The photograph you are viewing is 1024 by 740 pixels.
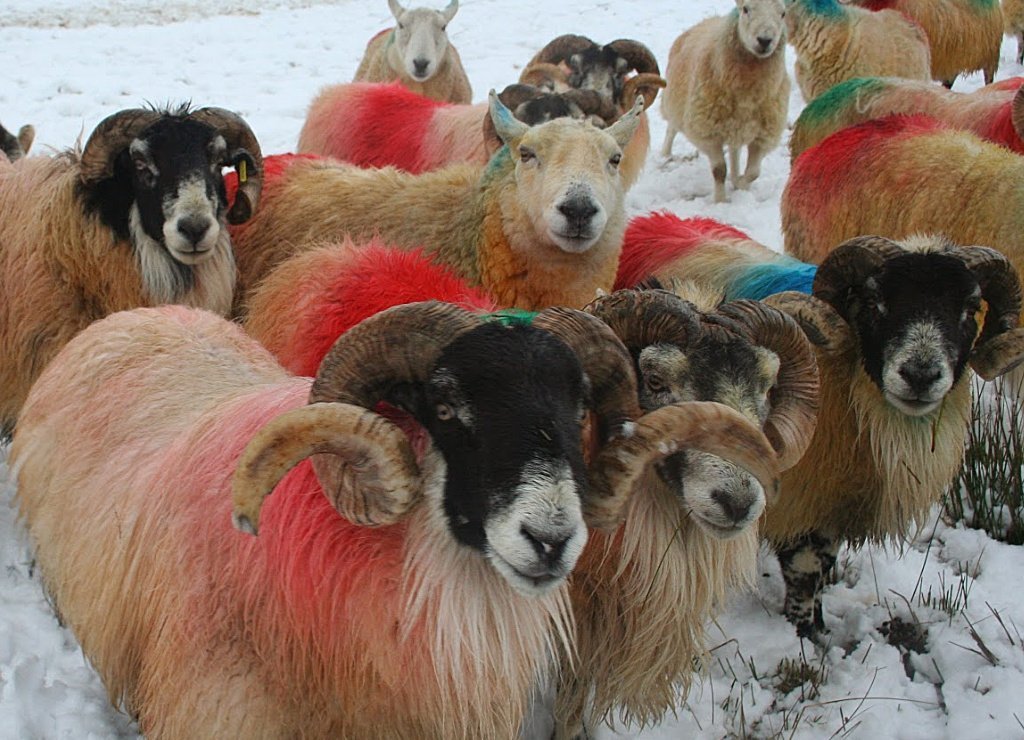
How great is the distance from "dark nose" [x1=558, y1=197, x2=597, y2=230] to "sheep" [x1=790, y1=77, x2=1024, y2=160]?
10.9 feet

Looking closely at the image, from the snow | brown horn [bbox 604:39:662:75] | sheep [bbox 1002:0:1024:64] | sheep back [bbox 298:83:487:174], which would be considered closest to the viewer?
the snow

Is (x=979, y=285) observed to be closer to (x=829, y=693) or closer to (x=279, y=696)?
(x=829, y=693)

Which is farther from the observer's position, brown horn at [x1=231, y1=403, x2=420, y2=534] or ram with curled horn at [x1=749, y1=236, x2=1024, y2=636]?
ram with curled horn at [x1=749, y1=236, x2=1024, y2=636]

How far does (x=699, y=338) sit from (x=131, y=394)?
6.41 feet

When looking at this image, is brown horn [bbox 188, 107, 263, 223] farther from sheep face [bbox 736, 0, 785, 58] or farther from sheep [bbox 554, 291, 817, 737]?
sheep face [bbox 736, 0, 785, 58]

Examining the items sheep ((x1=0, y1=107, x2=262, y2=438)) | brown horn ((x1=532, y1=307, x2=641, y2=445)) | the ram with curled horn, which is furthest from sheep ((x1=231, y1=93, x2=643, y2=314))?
brown horn ((x1=532, y1=307, x2=641, y2=445))

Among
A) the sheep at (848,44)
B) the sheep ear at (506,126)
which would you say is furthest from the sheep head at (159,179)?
the sheep at (848,44)

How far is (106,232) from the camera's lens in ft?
15.5

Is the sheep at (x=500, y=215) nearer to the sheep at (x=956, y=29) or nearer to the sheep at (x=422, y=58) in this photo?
the sheep at (x=422, y=58)

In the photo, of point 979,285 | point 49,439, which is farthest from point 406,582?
point 979,285

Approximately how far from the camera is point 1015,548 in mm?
4547

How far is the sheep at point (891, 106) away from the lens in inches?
278

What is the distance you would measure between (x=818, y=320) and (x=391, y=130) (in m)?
4.78

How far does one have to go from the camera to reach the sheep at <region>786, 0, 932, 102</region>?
9.38m
